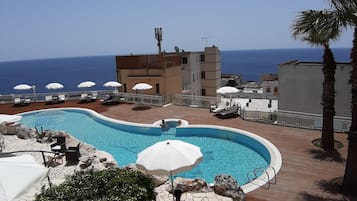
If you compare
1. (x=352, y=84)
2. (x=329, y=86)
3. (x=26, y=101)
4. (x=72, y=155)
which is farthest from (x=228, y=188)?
(x=26, y=101)

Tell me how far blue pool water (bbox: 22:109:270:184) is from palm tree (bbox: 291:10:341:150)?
282 centimetres

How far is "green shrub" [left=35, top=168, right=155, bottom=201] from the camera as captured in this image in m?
5.71

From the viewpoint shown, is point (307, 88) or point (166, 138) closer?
point (166, 138)

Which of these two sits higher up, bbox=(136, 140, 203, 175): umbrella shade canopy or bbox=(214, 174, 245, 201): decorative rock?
bbox=(136, 140, 203, 175): umbrella shade canopy

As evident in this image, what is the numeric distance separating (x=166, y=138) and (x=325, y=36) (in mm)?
10318

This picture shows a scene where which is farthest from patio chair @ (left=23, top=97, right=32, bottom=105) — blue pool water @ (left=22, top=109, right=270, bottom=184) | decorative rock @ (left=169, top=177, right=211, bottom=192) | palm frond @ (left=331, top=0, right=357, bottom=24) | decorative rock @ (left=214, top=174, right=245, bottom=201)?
palm frond @ (left=331, top=0, right=357, bottom=24)

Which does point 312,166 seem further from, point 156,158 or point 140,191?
point 140,191

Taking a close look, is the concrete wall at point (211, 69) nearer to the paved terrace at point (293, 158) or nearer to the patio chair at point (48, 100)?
the paved terrace at point (293, 158)

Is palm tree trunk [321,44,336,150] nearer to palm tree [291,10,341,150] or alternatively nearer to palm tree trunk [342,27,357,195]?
palm tree [291,10,341,150]

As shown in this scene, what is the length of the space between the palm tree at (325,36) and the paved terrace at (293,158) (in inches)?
46.1

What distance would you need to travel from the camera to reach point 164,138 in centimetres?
1656

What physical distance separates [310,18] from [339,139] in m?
6.77

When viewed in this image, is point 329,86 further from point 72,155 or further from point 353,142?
point 72,155

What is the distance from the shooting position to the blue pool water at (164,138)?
40.4 ft
